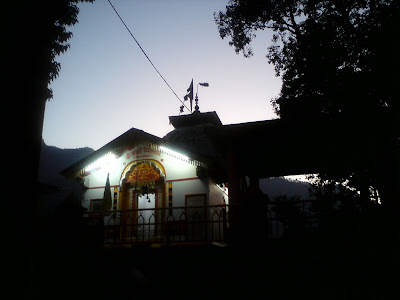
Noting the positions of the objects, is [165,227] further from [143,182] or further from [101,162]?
[101,162]

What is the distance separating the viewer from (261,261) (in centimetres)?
627

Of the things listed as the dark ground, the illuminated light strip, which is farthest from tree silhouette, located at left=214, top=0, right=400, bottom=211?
the illuminated light strip

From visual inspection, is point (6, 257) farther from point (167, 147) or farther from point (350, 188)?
point (350, 188)

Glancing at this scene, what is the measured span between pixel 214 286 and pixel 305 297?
5.50 feet

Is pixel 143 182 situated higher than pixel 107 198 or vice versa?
pixel 143 182

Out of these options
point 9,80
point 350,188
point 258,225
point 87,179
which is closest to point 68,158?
point 87,179

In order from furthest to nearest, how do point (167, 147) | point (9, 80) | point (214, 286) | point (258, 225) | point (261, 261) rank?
point (167, 147) < point (258, 225) < point (261, 261) < point (214, 286) < point (9, 80)

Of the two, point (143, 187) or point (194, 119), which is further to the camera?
A: point (194, 119)

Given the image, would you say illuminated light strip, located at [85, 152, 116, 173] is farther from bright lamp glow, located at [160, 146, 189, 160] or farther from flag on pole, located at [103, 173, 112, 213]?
bright lamp glow, located at [160, 146, 189, 160]

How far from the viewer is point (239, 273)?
5996mm

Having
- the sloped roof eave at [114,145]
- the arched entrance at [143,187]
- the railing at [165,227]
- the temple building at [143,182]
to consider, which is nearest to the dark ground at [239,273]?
the railing at [165,227]

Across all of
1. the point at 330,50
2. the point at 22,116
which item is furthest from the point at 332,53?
the point at 22,116

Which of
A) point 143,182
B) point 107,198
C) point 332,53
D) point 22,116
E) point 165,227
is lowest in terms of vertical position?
point 165,227

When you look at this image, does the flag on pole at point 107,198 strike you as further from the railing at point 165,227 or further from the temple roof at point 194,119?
the temple roof at point 194,119
